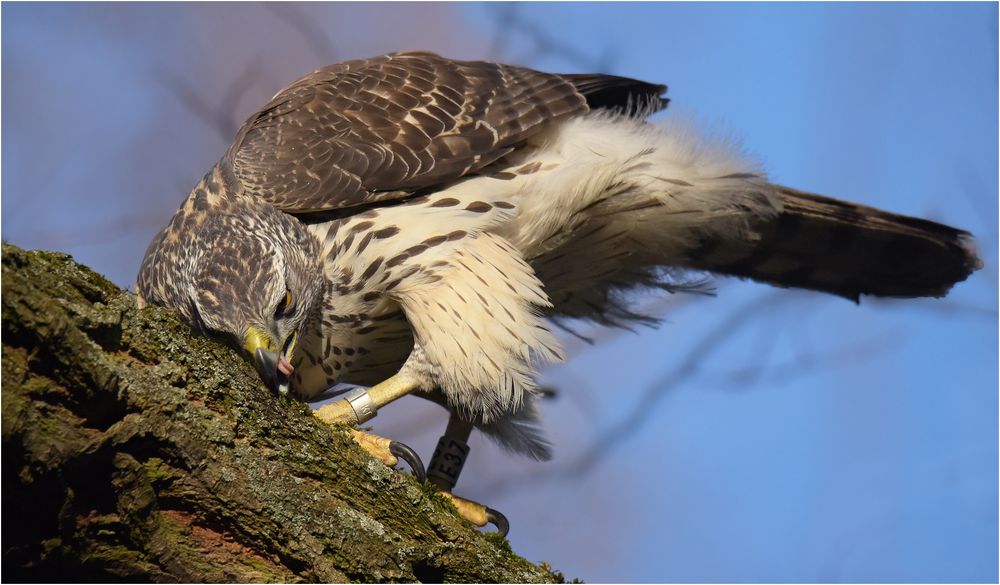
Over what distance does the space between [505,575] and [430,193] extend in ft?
7.00

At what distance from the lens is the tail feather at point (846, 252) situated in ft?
18.5

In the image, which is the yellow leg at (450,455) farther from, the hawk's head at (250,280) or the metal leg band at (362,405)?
the hawk's head at (250,280)

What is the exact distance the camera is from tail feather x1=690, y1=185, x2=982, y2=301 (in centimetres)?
564

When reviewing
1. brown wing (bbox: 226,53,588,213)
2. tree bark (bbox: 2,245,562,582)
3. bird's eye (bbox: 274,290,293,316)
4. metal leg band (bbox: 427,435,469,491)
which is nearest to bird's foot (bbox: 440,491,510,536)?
metal leg band (bbox: 427,435,469,491)

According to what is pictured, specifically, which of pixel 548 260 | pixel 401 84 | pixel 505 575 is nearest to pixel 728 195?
pixel 548 260

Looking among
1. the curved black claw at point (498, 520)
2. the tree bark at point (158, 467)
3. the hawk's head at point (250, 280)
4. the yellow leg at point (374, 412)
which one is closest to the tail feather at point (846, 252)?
the curved black claw at point (498, 520)

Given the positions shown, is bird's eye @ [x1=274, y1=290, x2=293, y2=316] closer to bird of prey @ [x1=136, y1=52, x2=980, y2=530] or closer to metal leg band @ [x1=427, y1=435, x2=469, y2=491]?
bird of prey @ [x1=136, y1=52, x2=980, y2=530]

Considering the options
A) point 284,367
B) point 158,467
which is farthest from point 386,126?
point 158,467

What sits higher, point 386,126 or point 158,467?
point 386,126

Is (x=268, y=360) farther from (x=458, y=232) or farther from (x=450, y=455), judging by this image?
(x=450, y=455)

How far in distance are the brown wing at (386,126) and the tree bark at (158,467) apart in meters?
1.73

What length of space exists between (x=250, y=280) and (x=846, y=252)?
359 cm

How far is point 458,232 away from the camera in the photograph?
4785mm

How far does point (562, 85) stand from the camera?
5.56 m
